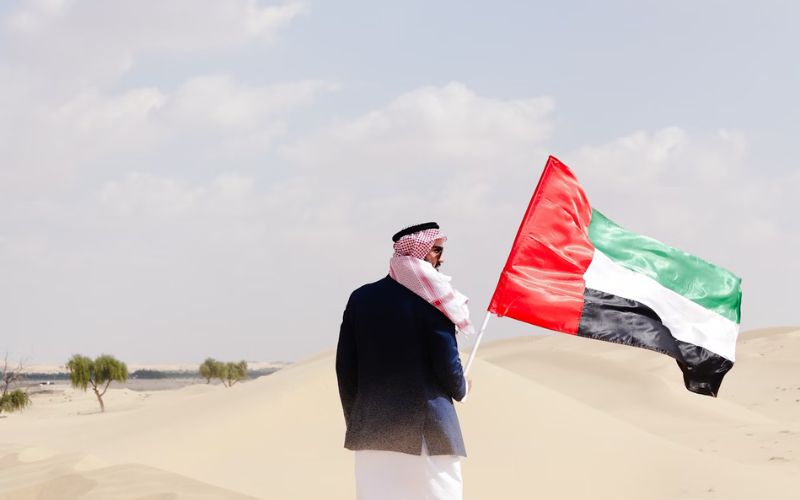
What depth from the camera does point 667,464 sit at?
14.4 metres

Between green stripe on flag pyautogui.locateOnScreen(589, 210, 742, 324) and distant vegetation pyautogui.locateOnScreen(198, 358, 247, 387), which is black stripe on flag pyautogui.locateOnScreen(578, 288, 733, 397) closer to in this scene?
green stripe on flag pyautogui.locateOnScreen(589, 210, 742, 324)

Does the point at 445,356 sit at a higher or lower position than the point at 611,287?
lower

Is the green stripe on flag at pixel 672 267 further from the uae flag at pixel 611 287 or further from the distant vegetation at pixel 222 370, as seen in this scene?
the distant vegetation at pixel 222 370

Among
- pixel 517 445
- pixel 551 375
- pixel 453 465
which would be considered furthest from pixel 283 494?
pixel 551 375

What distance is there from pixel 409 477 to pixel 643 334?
2.48 metres

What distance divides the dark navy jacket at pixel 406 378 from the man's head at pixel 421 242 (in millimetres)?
182

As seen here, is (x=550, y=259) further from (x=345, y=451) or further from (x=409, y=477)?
(x=345, y=451)

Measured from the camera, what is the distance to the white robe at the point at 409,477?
4.50 metres

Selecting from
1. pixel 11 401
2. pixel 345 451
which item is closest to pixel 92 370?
pixel 11 401

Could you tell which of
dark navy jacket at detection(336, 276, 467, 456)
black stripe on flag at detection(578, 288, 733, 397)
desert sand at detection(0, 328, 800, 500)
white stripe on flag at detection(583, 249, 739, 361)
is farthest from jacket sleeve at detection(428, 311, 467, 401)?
desert sand at detection(0, 328, 800, 500)

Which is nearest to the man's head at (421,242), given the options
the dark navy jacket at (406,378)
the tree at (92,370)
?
the dark navy jacket at (406,378)

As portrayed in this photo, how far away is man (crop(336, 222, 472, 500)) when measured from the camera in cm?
449

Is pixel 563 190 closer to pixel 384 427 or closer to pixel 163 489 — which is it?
pixel 384 427

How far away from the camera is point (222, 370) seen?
2564 inches
